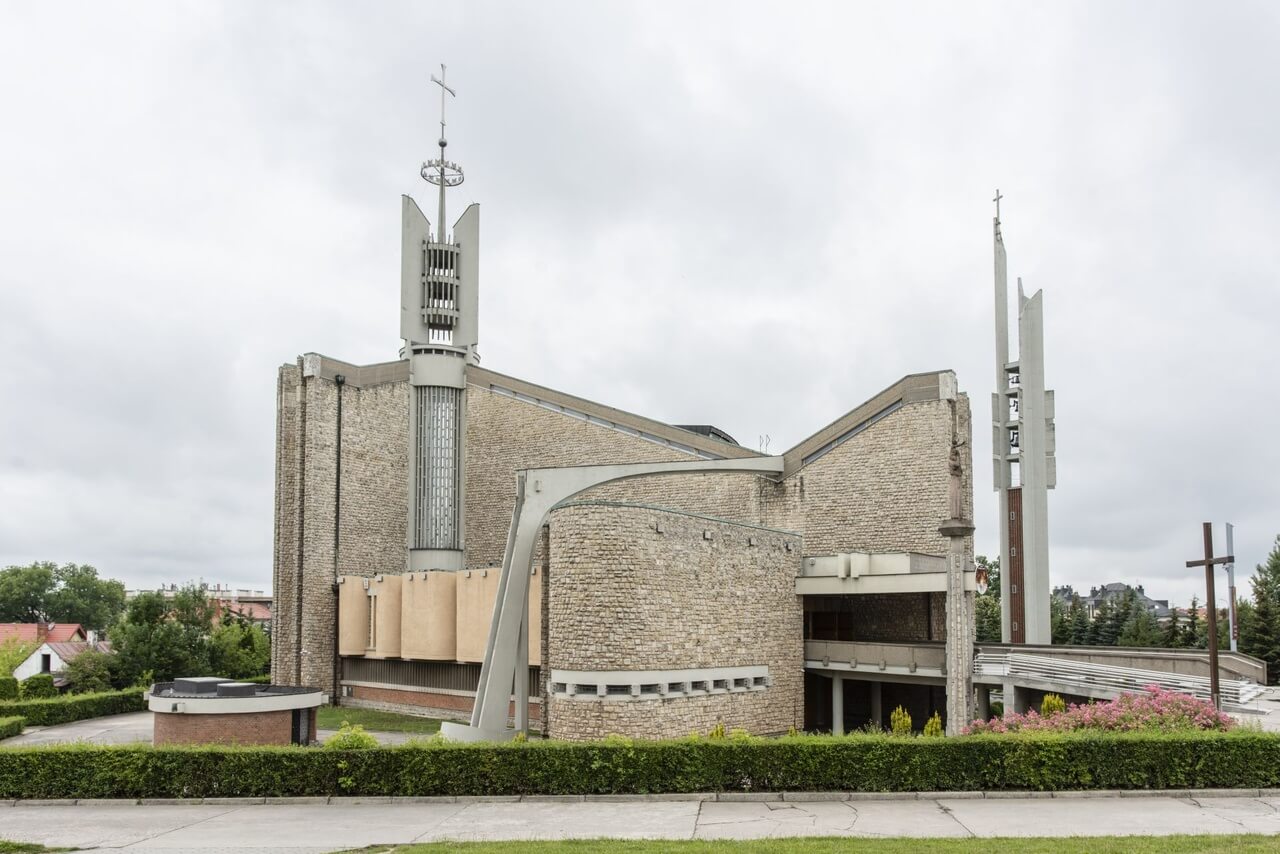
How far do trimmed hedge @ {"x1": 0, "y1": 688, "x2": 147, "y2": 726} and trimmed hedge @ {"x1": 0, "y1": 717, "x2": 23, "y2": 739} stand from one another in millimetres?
2501

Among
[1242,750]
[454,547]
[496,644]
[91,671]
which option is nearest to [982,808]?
[1242,750]

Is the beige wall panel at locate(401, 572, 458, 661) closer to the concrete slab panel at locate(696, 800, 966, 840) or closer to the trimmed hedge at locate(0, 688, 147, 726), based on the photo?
the trimmed hedge at locate(0, 688, 147, 726)

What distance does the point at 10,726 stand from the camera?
34.2 m

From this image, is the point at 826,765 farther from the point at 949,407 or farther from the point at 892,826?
the point at 949,407

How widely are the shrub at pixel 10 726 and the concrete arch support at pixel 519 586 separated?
18.1 metres

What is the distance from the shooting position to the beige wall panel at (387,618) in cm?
4016

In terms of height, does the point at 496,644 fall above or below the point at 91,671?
above

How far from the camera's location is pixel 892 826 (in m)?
14.5

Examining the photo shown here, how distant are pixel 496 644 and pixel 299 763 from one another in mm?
8983

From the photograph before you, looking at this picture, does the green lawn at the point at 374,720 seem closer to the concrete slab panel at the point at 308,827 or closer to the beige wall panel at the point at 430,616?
the beige wall panel at the point at 430,616

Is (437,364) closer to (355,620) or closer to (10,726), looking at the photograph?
(355,620)

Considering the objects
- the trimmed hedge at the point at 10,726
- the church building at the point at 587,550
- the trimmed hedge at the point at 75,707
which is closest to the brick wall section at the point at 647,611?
the church building at the point at 587,550

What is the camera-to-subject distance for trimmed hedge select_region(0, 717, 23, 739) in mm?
33719

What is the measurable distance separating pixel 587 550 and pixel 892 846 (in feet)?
48.8
